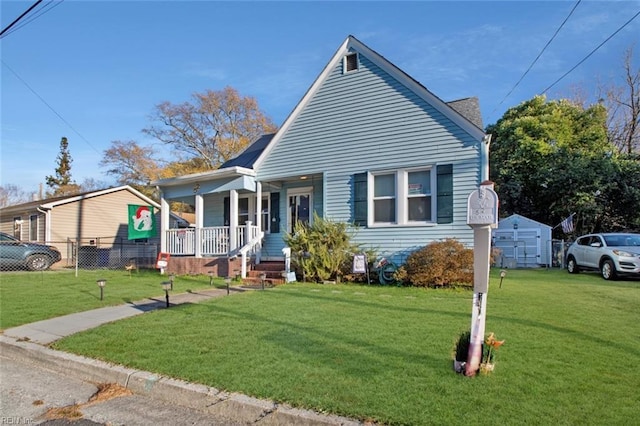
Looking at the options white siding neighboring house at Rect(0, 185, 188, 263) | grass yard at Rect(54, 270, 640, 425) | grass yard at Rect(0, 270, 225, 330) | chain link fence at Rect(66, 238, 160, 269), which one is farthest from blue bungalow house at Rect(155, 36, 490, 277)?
white siding neighboring house at Rect(0, 185, 188, 263)

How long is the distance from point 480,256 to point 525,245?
17557 millimetres

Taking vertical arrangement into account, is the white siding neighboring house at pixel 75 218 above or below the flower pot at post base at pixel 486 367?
above

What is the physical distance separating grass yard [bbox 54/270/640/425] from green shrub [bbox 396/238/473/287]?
1.73 m

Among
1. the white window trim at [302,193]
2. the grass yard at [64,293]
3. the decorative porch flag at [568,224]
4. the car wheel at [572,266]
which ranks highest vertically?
the white window trim at [302,193]

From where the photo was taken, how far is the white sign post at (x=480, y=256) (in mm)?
3832

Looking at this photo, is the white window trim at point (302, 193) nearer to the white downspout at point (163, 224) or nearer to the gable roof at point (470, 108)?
the white downspout at point (163, 224)

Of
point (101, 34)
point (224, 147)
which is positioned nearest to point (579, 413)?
point (101, 34)

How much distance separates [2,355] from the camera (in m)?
5.65

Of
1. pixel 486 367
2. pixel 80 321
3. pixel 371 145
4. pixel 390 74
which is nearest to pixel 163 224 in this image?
pixel 371 145

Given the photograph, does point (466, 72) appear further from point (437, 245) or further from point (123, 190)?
point (123, 190)

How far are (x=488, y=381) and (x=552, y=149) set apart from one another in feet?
80.5

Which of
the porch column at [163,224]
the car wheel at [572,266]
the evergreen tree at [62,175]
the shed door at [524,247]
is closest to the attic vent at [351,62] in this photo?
the porch column at [163,224]

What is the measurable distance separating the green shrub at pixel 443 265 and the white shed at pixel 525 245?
34.3 ft

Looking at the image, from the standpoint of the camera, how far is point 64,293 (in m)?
9.76
